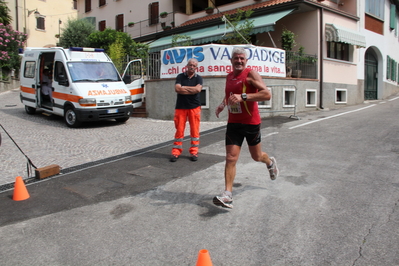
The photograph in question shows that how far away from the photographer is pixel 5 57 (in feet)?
78.0

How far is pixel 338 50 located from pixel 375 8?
528cm

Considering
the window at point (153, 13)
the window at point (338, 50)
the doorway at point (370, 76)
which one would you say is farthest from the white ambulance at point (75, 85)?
the doorway at point (370, 76)

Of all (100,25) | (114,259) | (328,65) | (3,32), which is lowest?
(114,259)

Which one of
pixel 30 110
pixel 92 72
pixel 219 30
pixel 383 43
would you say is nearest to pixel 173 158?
pixel 92 72

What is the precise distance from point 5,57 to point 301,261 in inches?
1008

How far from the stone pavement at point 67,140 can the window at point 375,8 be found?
13.7 meters

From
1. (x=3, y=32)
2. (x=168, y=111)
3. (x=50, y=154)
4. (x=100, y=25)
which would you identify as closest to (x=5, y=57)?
(x=3, y=32)

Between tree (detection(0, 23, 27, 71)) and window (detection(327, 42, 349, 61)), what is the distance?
1993 cm

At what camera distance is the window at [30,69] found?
1324 centimetres

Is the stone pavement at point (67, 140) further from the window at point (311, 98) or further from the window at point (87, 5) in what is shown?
the window at point (87, 5)

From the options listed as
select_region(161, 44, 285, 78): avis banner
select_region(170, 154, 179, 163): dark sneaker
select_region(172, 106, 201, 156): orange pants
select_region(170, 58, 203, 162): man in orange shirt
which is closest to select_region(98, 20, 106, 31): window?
select_region(161, 44, 285, 78): avis banner

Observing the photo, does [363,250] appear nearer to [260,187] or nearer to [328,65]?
[260,187]

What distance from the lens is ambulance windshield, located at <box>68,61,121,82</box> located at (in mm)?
11625

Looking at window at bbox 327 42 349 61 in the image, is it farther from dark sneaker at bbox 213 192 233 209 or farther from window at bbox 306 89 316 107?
dark sneaker at bbox 213 192 233 209
